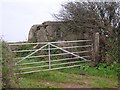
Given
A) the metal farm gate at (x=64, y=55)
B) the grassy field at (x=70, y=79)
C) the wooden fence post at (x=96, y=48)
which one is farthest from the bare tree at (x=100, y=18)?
the grassy field at (x=70, y=79)

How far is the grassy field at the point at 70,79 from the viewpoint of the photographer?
7449 mm

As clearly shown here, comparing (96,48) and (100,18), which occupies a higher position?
(100,18)

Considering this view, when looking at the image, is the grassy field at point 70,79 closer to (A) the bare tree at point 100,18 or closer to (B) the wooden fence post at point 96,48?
(B) the wooden fence post at point 96,48

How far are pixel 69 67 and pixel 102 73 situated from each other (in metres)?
1.19

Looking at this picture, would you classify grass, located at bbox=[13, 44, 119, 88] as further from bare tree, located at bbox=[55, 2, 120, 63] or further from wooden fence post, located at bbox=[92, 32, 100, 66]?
bare tree, located at bbox=[55, 2, 120, 63]

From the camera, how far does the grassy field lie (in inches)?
293

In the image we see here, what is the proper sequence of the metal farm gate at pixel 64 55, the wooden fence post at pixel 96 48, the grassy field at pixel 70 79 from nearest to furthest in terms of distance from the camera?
the grassy field at pixel 70 79, the metal farm gate at pixel 64 55, the wooden fence post at pixel 96 48

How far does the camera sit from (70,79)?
26.2ft

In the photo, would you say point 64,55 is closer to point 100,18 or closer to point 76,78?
point 100,18

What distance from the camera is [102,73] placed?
8.78 metres

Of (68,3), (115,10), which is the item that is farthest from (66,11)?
(115,10)

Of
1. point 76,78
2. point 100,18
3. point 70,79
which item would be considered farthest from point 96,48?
point 70,79

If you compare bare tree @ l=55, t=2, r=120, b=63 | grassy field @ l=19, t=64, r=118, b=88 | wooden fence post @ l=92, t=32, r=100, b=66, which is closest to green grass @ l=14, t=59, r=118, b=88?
grassy field @ l=19, t=64, r=118, b=88

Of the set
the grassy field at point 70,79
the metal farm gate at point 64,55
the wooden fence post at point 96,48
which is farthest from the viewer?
the wooden fence post at point 96,48
